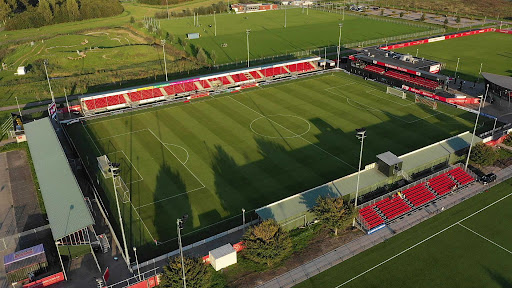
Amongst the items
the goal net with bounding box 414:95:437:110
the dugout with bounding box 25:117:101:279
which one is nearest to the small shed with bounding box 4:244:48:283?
the dugout with bounding box 25:117:101:279

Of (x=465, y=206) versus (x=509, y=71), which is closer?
(x=465, y=206)

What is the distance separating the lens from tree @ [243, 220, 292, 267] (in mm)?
36281

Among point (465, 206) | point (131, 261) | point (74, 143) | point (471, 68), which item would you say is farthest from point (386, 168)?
point (471, 68)

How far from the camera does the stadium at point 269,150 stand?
139 ft

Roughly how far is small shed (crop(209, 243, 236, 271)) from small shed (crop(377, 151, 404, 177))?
21825 millimetres

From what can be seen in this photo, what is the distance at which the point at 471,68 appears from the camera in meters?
Answer: 97.1

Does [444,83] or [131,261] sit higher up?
[444,83]

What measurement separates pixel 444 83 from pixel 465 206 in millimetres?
39248

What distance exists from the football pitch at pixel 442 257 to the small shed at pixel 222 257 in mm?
6957

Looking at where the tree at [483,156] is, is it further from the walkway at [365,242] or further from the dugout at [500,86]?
the dugout at [500,86]

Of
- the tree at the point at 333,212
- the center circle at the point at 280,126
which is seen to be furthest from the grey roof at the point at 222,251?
the center circle at the point at 280,126

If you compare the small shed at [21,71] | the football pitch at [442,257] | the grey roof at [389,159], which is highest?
the small shed at [21,71]

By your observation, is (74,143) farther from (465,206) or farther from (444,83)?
(444,83)

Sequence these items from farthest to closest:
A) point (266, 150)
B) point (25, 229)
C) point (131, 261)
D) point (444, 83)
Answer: point (444, 83) < point (266, 150) < point (25, 229) < point (131, 261)
